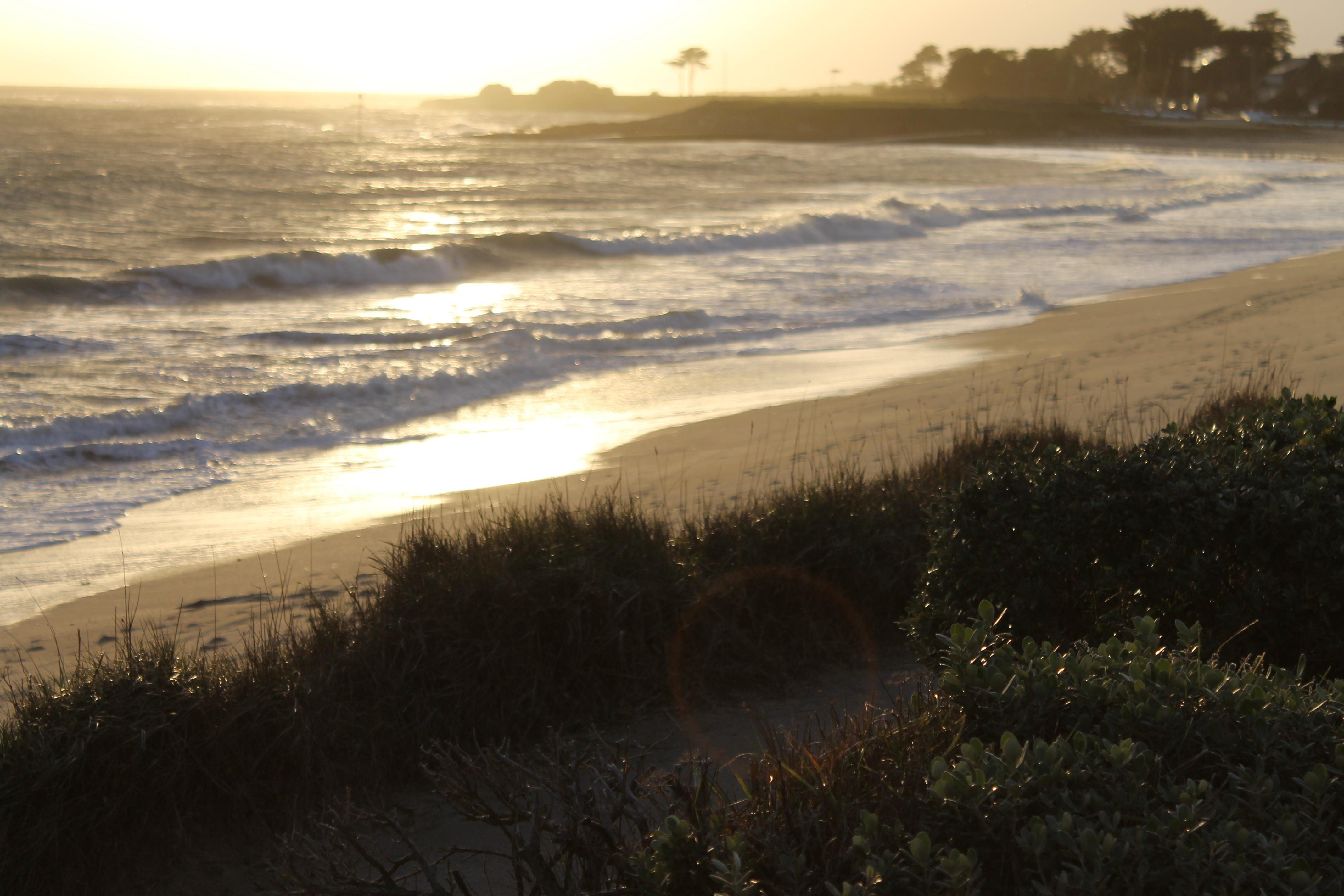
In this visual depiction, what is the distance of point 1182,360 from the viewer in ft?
35.1

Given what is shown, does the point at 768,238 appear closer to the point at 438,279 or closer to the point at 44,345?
the point at 438,279

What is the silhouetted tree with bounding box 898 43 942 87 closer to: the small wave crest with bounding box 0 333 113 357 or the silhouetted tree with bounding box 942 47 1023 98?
the silhouetted tree with bounding box 942 47 1023 98

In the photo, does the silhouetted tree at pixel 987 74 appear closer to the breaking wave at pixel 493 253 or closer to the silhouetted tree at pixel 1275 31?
the silhouetted tree at pixel 1275 31

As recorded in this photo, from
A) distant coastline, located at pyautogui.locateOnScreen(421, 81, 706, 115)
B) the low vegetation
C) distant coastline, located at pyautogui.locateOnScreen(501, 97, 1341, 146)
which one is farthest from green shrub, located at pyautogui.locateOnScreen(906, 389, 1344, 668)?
distant coastline, located at pyautogui.locateOnScreen(421, 81, 706, 115)

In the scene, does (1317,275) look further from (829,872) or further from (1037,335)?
(829,872)

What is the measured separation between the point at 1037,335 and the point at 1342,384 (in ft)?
16.5

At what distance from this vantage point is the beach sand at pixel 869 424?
5.45m

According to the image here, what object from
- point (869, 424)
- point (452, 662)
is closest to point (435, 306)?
point (869, 424)

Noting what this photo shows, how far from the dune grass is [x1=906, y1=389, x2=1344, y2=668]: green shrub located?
0.36 m

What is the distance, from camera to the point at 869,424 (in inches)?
345

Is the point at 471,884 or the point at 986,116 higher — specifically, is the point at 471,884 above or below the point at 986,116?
below

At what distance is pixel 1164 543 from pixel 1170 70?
12768cm

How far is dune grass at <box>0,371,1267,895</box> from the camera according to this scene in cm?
332

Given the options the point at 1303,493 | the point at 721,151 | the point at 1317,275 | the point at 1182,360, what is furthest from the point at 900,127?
the point at 1303,493
